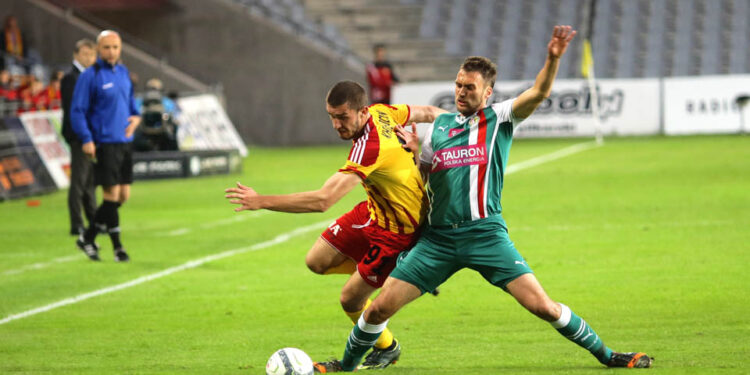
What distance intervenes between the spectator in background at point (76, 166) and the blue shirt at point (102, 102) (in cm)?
118

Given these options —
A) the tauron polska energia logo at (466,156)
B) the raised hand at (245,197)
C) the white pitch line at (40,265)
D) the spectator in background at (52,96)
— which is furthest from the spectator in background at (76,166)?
the spectator in background at (52,96)

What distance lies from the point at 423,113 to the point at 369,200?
0.77 m

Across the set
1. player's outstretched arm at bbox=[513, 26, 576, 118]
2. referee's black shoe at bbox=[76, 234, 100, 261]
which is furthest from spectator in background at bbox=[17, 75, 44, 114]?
player's outstretched arm at bbox=[513, 26, 576, 118]

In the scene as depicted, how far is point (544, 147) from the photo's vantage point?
26.9 m

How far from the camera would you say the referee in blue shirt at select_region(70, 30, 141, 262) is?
11016 millimetres

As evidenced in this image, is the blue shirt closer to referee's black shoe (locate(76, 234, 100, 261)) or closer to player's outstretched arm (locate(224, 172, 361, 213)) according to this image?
referee's black shoe (locate(76, 234, 100, 261))

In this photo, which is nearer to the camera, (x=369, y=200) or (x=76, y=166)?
(x=369, y=200)

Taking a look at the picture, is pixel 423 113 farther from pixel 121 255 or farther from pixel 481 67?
pixel 121 255

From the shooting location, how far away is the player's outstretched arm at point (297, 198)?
5727 millimetres

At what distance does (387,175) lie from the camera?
621cm

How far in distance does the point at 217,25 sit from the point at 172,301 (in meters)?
25.3

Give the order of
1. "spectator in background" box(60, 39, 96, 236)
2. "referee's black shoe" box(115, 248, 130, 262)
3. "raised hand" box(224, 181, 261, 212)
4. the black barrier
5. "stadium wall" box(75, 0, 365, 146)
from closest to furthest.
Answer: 1. "raised hand" box(224, 181, 261, 212)
2. "referee's black shoe" box(115, 248, 130, 262)
3. "spectator in background" box(60, 39, 96, 236)
4. the black barrier
5. "stadium wall" box(75, 0, 365, 146)

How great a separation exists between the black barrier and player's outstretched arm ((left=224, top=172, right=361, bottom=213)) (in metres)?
15.6

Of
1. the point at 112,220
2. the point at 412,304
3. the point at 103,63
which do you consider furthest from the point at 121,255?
the point at 412,304
